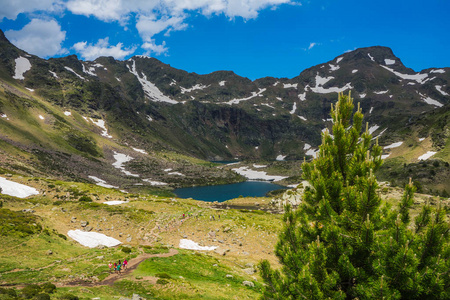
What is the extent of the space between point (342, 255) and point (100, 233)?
4119cm

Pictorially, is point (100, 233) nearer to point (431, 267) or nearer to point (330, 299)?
point (330, 299)

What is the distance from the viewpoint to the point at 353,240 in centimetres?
840

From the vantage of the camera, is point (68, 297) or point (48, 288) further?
point (48, 288)

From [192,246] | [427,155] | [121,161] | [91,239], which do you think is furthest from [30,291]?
[121,161]

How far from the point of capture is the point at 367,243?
324 inches

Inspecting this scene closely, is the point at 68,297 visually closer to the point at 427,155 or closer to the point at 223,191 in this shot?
the point at 223,191

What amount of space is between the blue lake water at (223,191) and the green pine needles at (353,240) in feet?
435

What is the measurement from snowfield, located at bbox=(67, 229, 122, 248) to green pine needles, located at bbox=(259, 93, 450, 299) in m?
34.9

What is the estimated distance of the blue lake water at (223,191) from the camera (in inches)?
5830

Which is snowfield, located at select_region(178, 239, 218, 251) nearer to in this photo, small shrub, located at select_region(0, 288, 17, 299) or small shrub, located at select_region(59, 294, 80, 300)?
small shrub, located at select_region(59, 294, 80, 300)

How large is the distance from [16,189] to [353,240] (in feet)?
219

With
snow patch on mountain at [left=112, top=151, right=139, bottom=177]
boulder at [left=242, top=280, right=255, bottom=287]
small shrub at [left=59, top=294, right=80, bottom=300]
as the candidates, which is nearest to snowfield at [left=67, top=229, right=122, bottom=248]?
small shrub at [left=59, top=294, right=80, bottom=300]

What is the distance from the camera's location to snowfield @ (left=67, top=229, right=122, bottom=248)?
36341mm

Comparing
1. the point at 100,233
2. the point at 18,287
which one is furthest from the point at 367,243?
the point at 100,233
